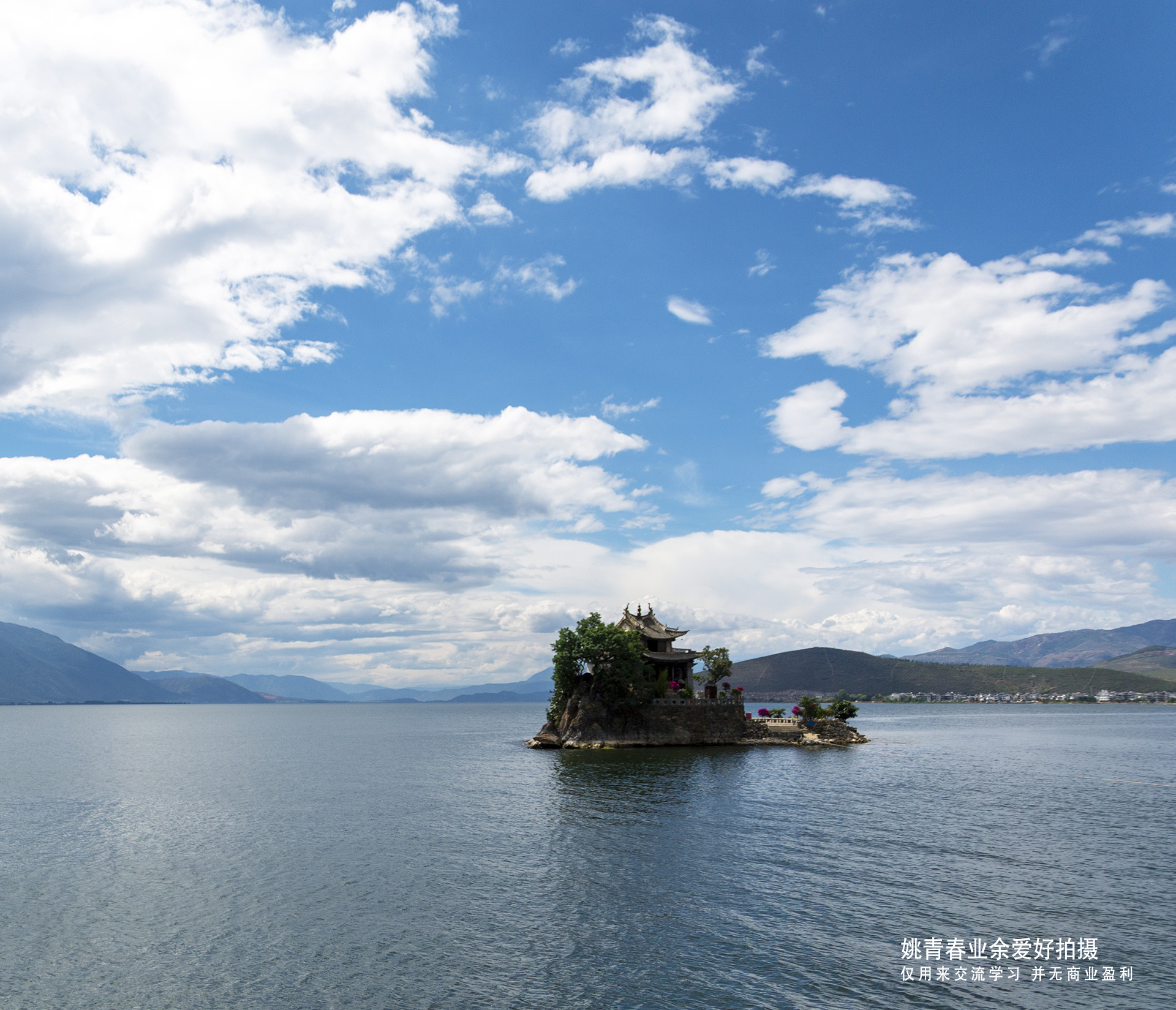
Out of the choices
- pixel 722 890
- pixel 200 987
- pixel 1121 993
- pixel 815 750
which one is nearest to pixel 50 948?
pixel 200 987

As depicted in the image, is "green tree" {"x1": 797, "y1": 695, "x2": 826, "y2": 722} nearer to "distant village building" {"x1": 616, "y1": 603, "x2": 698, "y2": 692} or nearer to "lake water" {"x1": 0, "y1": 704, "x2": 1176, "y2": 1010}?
"distant village building" {"x1": 616, "y1": 603, "x2": 698, "y2": 692}

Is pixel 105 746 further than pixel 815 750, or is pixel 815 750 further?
pixel 105 746

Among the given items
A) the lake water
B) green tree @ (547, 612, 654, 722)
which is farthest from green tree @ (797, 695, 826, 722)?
the lake water

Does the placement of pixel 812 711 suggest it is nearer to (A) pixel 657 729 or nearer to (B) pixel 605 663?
(A) pixel 657 729

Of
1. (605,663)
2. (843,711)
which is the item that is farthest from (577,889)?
(843,711)

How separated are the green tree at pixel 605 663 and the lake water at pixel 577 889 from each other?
25.5m

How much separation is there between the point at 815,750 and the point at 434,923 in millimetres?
97874

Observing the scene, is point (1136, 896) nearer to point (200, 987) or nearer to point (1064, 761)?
point (200, 987)

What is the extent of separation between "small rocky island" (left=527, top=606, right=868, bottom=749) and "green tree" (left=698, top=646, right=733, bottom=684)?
0.38ft

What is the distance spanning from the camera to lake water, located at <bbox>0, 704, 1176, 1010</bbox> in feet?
94.0

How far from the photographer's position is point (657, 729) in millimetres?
116250

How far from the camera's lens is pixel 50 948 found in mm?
32969

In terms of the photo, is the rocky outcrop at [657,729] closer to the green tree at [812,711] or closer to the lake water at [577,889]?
the green tree at [812,711]

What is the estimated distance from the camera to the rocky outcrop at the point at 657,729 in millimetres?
114250
